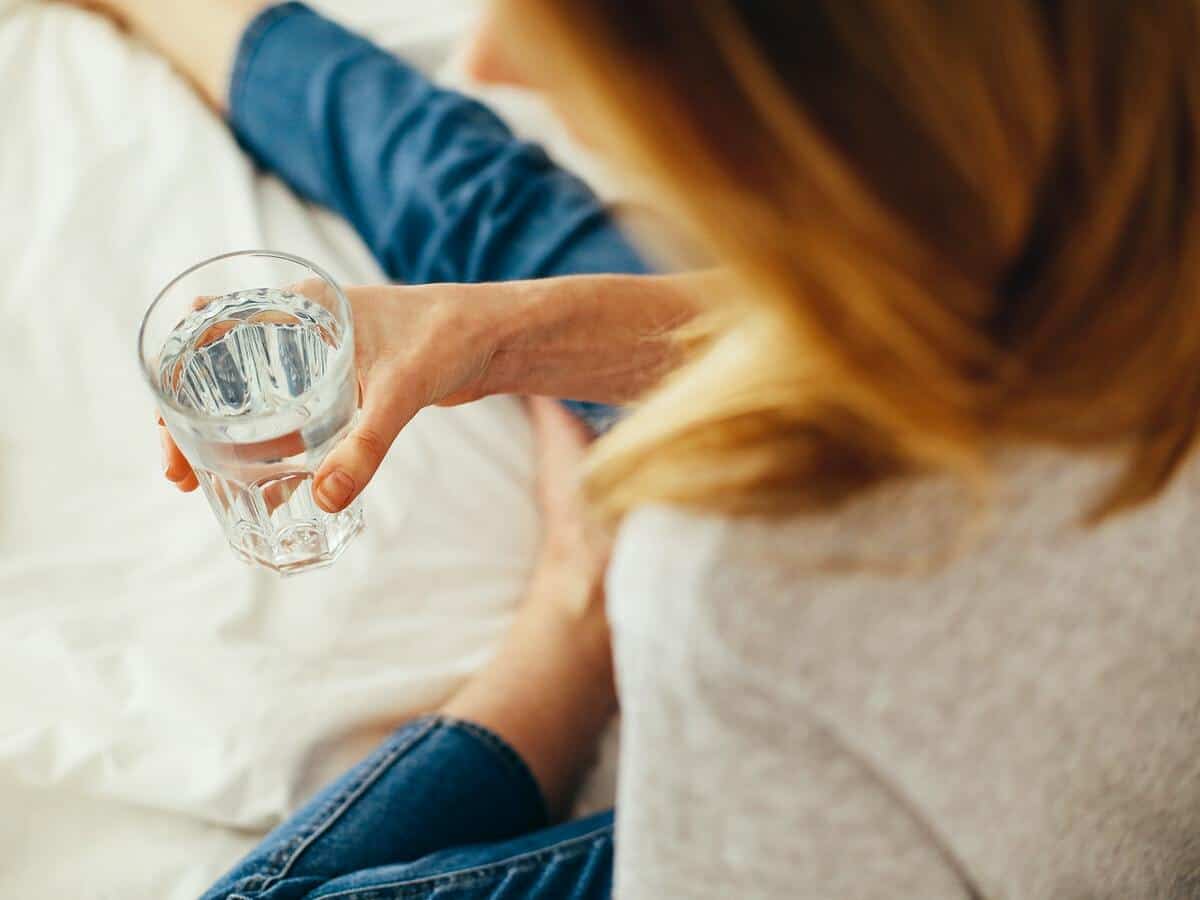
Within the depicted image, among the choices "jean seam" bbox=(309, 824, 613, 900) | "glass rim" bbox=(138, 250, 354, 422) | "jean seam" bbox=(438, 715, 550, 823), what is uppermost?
"glass rim" bbox=(138, 250, 354, 422)

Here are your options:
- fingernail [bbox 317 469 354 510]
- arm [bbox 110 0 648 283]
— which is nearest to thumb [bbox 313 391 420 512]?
fingernail [bbox 317 469 354 510]

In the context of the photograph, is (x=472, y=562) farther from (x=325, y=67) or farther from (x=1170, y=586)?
(x=1170, y=586)

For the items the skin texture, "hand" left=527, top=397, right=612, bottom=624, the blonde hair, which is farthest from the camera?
"hand" left=527, top=397, right=612, bottom=624

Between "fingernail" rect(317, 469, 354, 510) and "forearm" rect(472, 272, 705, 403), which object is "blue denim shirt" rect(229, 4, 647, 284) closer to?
"forearm" rect(472, 272, 705, 403)

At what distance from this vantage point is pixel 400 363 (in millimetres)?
643

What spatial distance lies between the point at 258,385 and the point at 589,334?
0.70ft

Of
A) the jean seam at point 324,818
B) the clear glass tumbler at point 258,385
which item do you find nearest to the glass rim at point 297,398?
A: the clear glass tumbler at point 258,385

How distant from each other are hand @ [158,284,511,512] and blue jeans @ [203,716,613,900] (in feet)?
0.76

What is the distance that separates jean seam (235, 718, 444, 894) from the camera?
27.5 inches

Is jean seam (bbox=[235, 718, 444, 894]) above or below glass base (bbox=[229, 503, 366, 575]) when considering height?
Result: below

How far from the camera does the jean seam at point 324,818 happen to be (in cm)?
70

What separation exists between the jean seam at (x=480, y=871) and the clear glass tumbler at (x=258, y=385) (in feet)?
0.65

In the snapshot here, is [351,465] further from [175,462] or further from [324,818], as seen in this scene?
[324,818]

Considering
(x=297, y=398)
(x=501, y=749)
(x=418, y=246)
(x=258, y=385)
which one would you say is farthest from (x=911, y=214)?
(x=418, y=246)
